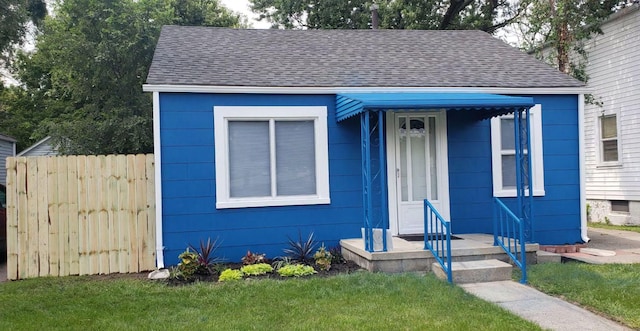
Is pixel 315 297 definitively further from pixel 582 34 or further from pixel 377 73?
pixel 582 34

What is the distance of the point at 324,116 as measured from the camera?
8461 mm

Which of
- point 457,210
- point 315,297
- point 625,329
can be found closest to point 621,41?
point 457,210

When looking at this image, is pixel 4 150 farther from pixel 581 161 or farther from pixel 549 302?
pixel 549 302

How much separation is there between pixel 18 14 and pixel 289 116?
779cm

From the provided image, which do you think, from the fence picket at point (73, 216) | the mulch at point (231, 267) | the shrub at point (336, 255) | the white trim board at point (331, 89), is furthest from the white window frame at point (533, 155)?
the fence picket at point (73, 216)

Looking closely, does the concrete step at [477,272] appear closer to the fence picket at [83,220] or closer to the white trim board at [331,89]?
the white trim board at [331,89]

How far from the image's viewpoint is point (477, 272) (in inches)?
265

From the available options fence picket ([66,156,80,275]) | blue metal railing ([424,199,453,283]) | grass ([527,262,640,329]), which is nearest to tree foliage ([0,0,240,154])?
fence picket ([66,156,80,275])

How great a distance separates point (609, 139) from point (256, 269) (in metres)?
11.0

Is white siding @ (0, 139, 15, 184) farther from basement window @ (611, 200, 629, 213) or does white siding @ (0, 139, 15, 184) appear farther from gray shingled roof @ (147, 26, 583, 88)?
basement window @ (611, 200, 629, 213)

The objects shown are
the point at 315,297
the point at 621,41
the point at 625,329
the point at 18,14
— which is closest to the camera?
the point at 625,329

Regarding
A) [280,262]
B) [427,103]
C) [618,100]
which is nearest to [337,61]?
[427,103]

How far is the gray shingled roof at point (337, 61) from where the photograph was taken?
28.0 ft

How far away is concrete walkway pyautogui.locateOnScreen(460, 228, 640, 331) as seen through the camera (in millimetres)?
4965
